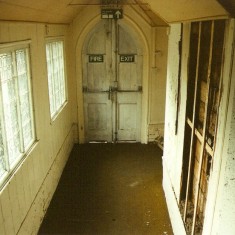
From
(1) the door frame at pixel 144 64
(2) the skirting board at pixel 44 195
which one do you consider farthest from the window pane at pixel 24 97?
(1) the door frame at pixel 144 64

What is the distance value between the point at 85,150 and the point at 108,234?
3241mm

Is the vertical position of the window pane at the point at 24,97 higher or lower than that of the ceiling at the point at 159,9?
lower

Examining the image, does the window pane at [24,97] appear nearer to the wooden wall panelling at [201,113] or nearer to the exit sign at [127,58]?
the wooden wall panelling at [201,113]

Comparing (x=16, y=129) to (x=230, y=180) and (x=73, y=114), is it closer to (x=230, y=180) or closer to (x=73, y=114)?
(x=230, y=180)

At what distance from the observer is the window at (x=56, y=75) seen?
19.1ft

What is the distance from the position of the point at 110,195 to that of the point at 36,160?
1.72 m

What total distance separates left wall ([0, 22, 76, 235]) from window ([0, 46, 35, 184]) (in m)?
0.12

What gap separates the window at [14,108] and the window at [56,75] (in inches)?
53.4

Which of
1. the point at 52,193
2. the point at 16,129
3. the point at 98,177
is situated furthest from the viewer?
the point at 98,177

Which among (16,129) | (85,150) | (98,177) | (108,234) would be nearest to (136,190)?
(98,177)

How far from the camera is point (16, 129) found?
3.93m

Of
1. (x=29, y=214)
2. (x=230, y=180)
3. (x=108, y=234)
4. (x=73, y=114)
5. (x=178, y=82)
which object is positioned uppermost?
(x=178, y=82)

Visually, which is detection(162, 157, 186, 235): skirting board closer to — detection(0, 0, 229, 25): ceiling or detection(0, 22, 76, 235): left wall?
detection(0, 22, 76, 235): left wall

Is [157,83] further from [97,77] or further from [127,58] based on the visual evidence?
[97,77]
